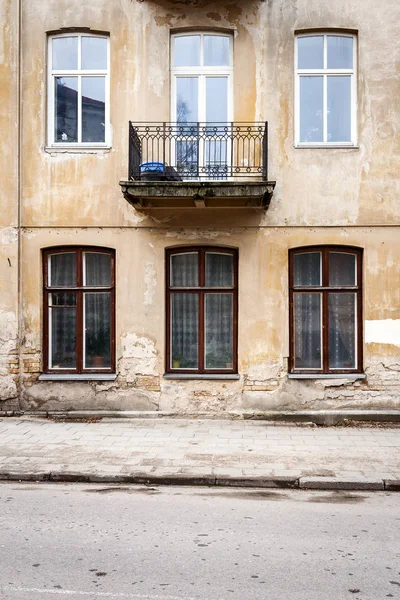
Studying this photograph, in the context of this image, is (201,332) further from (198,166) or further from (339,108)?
(339,108)

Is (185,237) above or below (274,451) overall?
above

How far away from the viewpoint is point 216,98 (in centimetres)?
1185

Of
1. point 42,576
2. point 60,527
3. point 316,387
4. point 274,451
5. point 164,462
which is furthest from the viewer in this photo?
point 316,387

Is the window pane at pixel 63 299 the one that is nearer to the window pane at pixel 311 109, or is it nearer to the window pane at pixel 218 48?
the window pane at pixel 218 48

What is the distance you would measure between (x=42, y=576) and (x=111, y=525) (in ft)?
4.34

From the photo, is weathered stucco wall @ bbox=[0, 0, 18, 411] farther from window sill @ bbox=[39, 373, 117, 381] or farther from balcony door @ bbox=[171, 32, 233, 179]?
balcony door @ bbox=[171, 32, 233, 179]

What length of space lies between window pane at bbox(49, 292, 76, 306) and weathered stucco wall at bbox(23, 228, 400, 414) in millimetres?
571

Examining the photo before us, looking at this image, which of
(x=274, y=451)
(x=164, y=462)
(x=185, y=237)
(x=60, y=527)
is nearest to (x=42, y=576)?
(x=60, y=527)

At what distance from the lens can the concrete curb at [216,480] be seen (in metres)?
7.57

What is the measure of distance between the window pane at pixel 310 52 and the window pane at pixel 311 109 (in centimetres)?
25

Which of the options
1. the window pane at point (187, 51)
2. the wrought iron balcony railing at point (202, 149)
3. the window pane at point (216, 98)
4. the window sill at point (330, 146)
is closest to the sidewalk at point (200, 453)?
the wrought iron balcony railing at point (202, 149)

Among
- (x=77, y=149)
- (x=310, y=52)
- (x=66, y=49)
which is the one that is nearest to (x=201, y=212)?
(x=77, y=149)

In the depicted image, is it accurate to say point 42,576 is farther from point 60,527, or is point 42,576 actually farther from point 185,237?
point 185,237

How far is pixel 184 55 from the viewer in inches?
466
